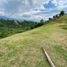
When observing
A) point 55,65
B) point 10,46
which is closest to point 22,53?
point 10,46

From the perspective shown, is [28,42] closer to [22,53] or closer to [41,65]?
[22,53]

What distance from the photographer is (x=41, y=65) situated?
41.1 ft

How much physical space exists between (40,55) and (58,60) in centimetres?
192

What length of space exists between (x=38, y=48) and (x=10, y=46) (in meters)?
3.01

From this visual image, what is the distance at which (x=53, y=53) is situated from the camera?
1504cm

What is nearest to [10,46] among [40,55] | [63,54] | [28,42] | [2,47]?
[2,47]

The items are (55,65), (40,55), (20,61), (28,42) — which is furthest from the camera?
(28,42)

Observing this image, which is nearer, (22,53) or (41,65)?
(41,65)

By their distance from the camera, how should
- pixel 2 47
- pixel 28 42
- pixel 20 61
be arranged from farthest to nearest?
pixel 28 42, pixel 2 47, pixel 20 61

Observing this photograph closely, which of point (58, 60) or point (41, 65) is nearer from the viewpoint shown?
point (41, 65)

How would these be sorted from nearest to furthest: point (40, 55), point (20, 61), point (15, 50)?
point (20, 61)
point (40, 55)
point (15, 50)

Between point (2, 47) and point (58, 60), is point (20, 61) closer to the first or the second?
point (58, 60)

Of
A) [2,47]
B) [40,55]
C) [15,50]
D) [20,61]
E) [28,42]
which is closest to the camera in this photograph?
[20,61]

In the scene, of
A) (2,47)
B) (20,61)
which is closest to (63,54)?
(20,61)
